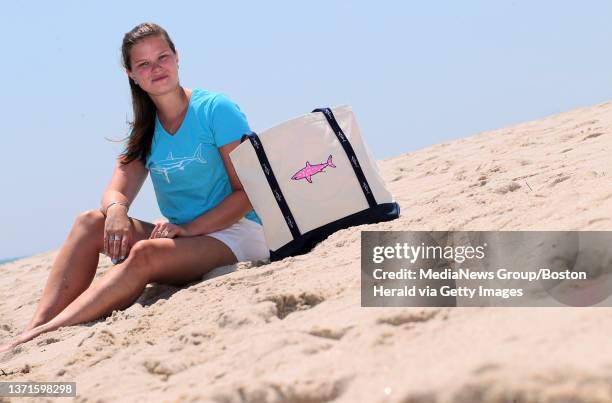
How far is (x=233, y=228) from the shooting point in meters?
3.43

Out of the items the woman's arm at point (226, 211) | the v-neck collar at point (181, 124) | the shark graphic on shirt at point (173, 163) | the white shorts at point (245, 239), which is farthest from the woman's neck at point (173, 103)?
the white shorts at point (245, 239)

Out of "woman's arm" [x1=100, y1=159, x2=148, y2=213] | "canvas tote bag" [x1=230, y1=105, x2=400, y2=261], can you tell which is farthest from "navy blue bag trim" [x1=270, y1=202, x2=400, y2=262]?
"woman's arm" [x1=100, y1=159, x2=148, y2=213]

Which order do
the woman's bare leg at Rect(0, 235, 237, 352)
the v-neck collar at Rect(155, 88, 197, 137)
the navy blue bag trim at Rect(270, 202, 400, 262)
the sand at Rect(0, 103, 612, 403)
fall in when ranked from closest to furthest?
the sand at Rect(0, 103, 612, 403) → the woman's bare leg at Rect(0, 235, 237, 352) → the navy blue bag trim at Rect(270, 202, 400, 262) → the v-neck collar at Rect(155, 88, 197, 137)

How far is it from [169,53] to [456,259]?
5.83 feet

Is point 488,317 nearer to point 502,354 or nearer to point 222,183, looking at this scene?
point 502,354

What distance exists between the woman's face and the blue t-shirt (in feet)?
0.53

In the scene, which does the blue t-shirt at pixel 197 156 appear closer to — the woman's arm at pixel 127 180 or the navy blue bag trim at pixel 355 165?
the woman's arm at pixel 127 180

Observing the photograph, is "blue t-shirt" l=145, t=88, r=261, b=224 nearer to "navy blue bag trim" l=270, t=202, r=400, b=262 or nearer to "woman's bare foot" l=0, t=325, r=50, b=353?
"navy blue bag trim" l=270, t=202, r=400, b=262

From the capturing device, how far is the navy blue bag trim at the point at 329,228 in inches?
125

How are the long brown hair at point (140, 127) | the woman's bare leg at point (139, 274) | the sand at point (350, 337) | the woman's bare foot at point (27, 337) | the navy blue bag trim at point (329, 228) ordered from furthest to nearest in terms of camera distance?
the long brown hair at point (140, 127) → the navy blue bag trim at point (329, 228) → the woman's bare leg at point (139, 274) → the woman's bare foot at point (27, 337) → the sand at point (350, 337)

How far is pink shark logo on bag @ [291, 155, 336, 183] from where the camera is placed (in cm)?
322

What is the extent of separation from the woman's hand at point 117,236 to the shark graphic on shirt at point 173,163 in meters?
0.29

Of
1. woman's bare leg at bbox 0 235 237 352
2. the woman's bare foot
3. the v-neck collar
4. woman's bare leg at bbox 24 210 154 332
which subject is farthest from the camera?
the v-neck collar

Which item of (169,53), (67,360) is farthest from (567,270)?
(169,53)
